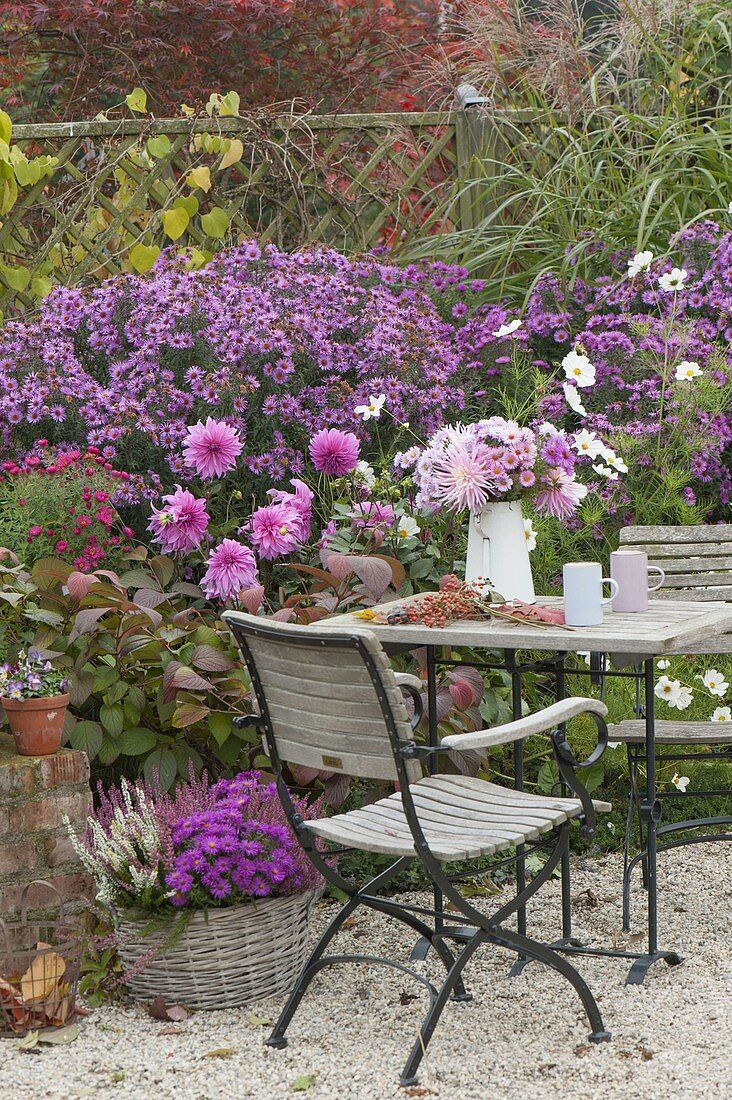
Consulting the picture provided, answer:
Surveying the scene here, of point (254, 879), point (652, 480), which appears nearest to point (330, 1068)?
point (254, 879)

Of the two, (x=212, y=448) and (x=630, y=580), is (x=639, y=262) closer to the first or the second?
(x=212, y=448)

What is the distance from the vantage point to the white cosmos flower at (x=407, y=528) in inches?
165

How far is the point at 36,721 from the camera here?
3293mm

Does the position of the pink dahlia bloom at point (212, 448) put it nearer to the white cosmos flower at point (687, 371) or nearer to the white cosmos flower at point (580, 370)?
the white cosmos flower at point (580, 370)

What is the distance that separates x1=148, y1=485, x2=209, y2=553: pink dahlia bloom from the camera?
13.1 ft

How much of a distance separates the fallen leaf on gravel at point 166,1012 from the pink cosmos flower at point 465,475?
1277 mm

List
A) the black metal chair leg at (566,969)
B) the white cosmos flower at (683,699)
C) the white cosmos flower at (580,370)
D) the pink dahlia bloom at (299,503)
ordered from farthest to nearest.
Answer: the white cosmos flower at (683,699) < the pink dahlia bloom at (299,503) < the white cosmos flower at (580,370) < the black metal chair leg at (566,969)

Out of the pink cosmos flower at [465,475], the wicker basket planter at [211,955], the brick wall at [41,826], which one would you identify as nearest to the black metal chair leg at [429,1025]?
the wicker basket planter at [211,955]

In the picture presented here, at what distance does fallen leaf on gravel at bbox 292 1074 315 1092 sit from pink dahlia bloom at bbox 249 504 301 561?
5.20 feet

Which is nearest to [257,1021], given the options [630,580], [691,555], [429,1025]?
[429,1025]

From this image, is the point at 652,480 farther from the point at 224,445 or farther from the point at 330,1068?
the point at 330,1068

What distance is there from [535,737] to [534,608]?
3.89ft

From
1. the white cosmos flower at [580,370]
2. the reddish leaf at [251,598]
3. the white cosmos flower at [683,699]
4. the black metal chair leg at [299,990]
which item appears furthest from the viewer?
the white cosmos flower at [683,699]

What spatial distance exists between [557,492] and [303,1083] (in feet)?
4.80
